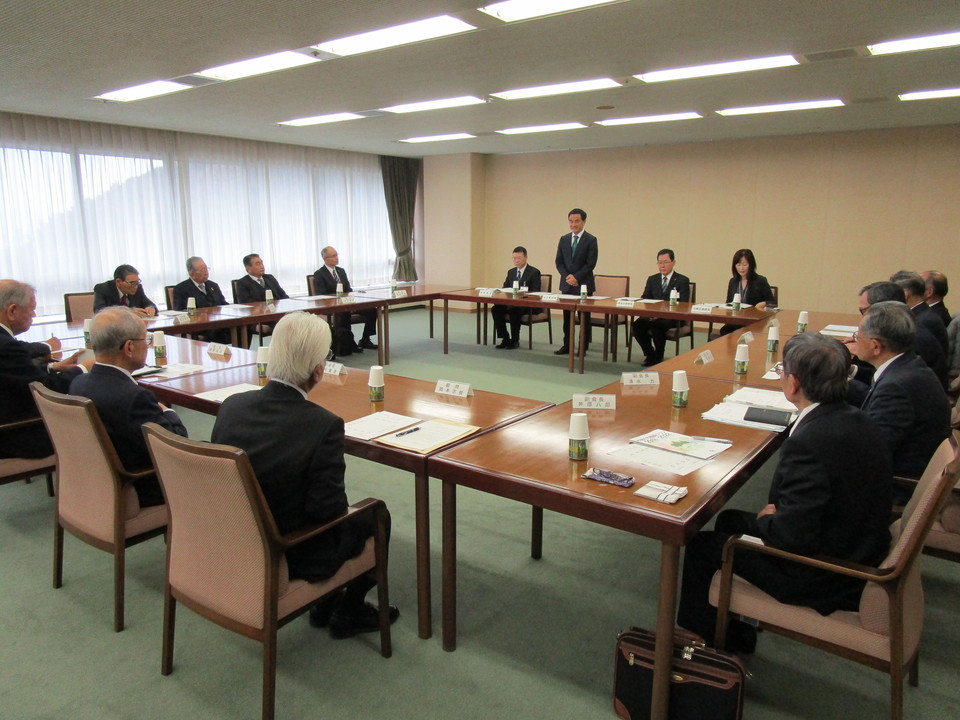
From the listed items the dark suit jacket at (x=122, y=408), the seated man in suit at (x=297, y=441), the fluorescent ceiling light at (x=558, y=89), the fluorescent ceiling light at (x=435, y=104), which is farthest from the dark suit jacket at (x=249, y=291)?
the seated man in suit at (x=297, y=441)

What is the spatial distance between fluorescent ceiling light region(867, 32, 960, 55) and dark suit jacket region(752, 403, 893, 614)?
3.23 m

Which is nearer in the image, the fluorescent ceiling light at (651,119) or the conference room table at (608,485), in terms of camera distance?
the conference room table at (608,485)

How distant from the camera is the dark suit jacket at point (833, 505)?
1.55 m

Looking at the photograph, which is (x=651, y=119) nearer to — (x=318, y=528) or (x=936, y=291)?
(x=936, y=291)

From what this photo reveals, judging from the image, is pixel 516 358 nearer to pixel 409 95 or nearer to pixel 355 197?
pixel 409 95

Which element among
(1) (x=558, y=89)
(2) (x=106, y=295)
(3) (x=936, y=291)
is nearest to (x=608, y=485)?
(3) (x=936, y=291)

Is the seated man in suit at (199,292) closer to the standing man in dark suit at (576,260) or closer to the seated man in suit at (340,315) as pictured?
the seated man in suit at (340,315)

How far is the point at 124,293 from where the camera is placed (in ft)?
16.2

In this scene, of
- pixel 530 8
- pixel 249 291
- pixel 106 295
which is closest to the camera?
pixel 530 8

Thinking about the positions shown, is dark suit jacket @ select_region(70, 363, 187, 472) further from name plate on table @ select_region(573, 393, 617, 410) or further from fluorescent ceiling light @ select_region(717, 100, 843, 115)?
fluorescent ceiling light @ select_region(717, 100, 843, 115)

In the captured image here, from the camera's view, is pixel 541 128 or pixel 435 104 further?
pixel 541 128

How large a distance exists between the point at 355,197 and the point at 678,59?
654 cm

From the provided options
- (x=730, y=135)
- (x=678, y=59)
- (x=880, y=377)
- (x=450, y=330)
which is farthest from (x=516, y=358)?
(x=880, y=377)

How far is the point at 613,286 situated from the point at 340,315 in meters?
2.98
